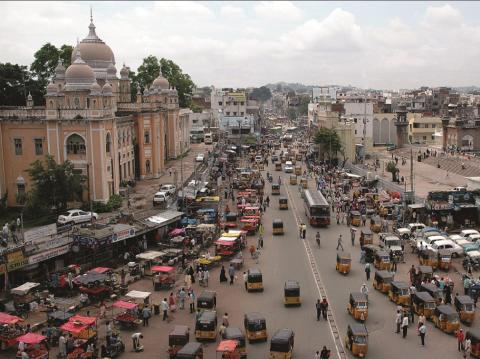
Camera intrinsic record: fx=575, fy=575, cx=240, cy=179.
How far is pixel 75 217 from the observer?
36.9 metres

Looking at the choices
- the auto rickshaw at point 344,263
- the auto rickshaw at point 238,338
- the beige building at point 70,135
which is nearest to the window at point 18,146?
the beige building at point 70,135

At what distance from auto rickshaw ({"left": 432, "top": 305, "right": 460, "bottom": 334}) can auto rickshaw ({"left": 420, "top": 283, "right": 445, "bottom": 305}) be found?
1.79 metres

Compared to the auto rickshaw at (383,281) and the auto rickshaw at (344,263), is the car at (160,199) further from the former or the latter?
the auto rickshaw at (383,281)

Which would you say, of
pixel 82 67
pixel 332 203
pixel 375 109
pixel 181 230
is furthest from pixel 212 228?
pixel 375 109

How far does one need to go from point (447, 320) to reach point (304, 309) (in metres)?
5.75

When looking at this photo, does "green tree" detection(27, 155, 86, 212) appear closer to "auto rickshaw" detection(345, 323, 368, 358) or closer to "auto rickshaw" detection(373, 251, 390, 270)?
"auto rickshaw" detection(373, 251, 390, 270)

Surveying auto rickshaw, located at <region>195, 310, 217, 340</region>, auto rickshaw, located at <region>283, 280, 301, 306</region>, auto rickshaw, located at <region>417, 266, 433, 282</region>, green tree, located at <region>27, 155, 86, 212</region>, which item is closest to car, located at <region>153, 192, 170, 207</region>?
green tree, located at <region>27, 155, 86, 212</region>

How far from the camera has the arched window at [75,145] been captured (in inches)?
1689

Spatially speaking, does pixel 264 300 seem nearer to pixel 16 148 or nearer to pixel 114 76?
pixel 16 148

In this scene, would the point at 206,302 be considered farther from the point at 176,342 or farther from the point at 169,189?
the point at 169,189

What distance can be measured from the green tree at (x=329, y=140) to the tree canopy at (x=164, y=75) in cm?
2316

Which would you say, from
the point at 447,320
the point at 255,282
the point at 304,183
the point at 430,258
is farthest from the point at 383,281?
the point at 304,183

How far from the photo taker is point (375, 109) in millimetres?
106125

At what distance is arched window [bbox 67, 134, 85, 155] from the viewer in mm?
42906
